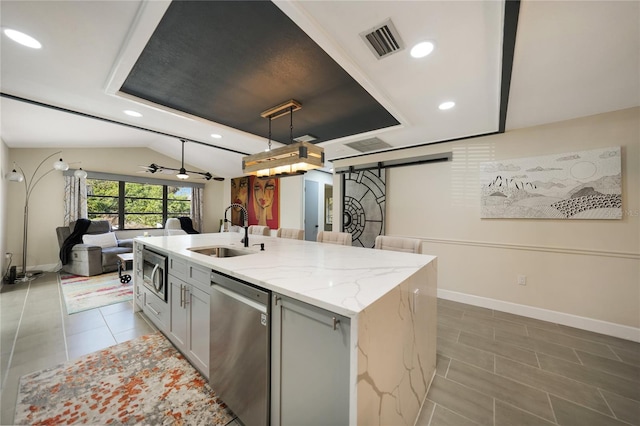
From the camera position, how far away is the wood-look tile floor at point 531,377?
1547 mm

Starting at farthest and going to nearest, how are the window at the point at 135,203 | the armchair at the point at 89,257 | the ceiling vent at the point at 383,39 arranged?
1. the window at the point at 135,203
2. the armchair at the point at 89,257
3. the ceiling vent at the point at 383,39

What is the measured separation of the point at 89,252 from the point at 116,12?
16.8ft

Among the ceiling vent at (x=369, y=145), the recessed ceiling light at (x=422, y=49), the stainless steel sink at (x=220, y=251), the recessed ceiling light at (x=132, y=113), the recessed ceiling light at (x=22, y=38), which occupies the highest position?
the recessed ceiling light at (x=132, y=113)

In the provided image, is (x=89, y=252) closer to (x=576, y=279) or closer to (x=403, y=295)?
(x=403, y=295)

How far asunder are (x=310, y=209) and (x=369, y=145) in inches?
115

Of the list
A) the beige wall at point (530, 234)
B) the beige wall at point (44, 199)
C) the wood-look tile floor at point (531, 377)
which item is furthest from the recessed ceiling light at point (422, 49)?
the beige wall at point (44, 199)

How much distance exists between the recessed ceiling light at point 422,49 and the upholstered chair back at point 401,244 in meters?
1.67

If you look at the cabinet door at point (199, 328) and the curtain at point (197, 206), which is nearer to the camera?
the cabinet door at point (199, 328)

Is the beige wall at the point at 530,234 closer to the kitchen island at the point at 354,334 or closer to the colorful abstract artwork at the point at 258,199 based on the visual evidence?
the kitchen island at the point at 354,334

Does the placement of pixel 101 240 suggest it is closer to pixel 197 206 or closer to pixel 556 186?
pixel 197 206

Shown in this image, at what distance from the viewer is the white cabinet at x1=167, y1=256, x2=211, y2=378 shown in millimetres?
1775

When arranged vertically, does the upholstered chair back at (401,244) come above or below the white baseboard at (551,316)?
above

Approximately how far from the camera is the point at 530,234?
3021mm

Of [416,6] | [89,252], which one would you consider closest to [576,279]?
[416,6]
